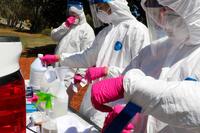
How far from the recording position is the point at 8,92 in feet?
3.14

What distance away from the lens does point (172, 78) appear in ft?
5.74

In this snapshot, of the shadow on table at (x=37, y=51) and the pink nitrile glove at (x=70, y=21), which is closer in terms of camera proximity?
the pink nitrile glove at (x=70, y=21)

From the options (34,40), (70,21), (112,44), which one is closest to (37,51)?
(34,40)

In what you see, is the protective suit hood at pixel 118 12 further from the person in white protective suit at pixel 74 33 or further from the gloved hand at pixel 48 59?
the person in white protective suit at pixel 74 33

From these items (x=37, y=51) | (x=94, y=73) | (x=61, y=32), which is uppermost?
(x=94, y=73)

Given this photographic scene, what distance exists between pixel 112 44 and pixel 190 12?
5.36ft

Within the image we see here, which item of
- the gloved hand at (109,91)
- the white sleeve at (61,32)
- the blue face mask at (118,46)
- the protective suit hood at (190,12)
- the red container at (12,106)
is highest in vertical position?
the protective suit hood at (190,12)

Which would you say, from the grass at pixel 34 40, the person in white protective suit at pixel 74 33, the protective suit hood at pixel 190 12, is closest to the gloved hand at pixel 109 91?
the protective suit hood at pixel 190 12

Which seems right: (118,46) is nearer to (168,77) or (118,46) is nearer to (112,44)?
(112,44)

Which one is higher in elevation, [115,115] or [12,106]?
[12,106]

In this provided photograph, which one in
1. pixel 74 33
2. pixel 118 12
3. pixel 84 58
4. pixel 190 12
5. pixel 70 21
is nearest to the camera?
pixel 190 12

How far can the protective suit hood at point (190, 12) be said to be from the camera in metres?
1.72

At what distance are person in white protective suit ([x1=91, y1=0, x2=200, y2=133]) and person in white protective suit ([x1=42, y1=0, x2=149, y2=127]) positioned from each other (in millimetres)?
1086

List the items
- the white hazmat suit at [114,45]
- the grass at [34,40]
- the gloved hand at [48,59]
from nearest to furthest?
the white hazmat suit at [114,45]
the gloved hand at [48,59]
the grass at [34,40]
